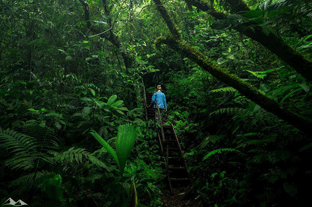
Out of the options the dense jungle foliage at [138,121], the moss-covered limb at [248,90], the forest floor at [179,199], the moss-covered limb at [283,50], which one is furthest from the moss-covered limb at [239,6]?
the forest floor at [179,199]

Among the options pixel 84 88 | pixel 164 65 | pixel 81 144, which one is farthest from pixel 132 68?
pixel 164 65

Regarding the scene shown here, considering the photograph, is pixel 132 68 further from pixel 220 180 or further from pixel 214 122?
pixel 220 180

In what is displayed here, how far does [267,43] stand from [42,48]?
5.17 m

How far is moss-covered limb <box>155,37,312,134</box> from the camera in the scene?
2170 mm

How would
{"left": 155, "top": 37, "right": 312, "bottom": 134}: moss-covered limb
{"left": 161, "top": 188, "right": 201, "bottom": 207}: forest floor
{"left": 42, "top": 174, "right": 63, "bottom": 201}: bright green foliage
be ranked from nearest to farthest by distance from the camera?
{"left": 42, "top": 174, "right": 63, "bottom": 201}: bright green foliage
{"left": 155, "top": 37, "right": 312, "bottom": 134}: moss-covered limb
{"left": 161, "top": 188, "right": 201, "bottom": 207}: forest floor

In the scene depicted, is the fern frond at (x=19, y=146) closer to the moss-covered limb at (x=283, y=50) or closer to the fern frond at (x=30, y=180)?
the fern frond at (x=30, y=180)

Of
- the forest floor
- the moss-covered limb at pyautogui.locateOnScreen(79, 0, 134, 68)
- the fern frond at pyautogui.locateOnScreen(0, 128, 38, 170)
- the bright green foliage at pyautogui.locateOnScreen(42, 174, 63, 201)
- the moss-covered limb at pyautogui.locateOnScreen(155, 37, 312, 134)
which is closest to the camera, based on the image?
the bright green foliage at pyautogui.locateOnScreen(42, 174, 63, 201)

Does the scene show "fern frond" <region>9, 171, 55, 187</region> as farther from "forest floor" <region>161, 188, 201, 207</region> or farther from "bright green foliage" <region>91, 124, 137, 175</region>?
"forest floor" <region>161, 188, 201, 207</region>

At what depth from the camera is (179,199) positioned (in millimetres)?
4637

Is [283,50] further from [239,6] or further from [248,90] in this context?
[239,6]

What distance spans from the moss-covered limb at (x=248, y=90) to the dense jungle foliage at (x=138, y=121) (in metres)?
0.01

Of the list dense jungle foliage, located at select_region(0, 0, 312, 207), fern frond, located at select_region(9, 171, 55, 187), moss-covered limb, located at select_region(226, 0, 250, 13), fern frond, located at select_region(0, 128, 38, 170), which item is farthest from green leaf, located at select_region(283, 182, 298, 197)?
fern frond, located at select_region(0, 128, 38, 170)

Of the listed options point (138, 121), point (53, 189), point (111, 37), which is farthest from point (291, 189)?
point (111, 37)

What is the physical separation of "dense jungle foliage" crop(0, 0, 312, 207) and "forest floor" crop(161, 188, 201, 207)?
16 cm
